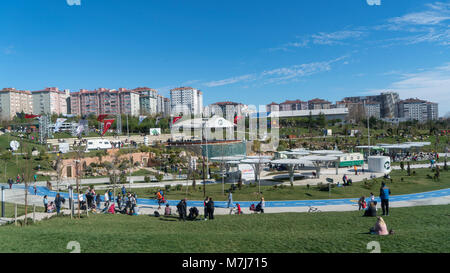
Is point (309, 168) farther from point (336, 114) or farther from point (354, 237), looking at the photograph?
point (336, 114)

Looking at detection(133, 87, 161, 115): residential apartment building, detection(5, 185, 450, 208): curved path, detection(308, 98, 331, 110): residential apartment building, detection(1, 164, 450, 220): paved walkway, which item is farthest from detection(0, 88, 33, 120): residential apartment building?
detection(308, 98, 331, 110): residential apartment building

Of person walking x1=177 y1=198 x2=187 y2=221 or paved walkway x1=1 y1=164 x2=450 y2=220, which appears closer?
person walking x1=177 y1=198 x2=187 y2=221

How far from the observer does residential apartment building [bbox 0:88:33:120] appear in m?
97.8

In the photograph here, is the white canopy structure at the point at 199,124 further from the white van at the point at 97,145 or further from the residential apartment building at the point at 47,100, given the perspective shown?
the residential apartment building at the point at 47,100

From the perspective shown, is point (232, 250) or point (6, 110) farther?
point (6, 110)

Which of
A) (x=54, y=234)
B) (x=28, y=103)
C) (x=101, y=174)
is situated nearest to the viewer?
(x=54, y=234)

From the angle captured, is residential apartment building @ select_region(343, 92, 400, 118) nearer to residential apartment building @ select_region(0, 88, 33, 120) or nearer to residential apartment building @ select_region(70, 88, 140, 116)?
residential apartment building @ select_region(70, 88, 140, 116)

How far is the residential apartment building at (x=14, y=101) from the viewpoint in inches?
3848

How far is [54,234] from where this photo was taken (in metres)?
8.61

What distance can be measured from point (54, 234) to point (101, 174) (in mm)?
26660

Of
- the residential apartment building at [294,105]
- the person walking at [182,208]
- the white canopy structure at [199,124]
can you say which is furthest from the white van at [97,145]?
the residential apartment building at [294,105]

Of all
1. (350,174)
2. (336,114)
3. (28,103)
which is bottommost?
(350,174)

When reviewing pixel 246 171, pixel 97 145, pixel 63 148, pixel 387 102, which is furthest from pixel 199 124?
pixel 387 102
